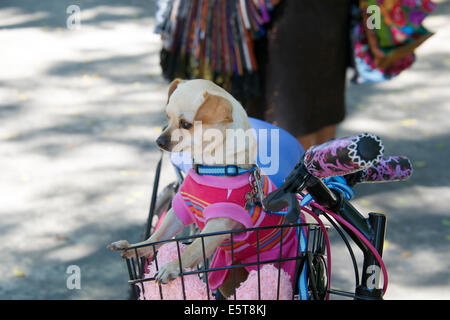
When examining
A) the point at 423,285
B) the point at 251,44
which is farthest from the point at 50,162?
the point at 423,285

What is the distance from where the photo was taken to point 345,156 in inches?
44.6

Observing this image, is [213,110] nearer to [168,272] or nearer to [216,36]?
[168,272]

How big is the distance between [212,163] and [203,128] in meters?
0.10

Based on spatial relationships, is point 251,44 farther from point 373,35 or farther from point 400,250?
point 400,250

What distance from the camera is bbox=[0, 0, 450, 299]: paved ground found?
3.12 m

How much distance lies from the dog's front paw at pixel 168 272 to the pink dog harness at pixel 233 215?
137 millimetres

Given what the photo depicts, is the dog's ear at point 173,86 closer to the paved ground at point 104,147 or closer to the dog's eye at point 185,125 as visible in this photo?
the dog's eye at point 185,125

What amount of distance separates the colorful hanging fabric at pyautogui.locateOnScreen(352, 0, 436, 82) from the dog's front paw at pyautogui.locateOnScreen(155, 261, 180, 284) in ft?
4.62

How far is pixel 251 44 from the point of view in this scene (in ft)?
7.57

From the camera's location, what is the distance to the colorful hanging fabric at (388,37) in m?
2.24

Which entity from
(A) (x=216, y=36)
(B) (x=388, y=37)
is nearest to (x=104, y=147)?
(A) (x=216, y=36)

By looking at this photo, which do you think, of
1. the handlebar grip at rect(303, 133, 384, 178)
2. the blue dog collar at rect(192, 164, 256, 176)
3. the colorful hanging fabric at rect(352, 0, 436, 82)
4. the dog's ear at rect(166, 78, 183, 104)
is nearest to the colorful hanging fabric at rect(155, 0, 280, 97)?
the colorful hanging fabric at rect(352, 0, 436, 82)

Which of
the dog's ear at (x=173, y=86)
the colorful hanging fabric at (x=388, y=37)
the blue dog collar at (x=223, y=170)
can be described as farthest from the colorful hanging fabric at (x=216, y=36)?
the blue dog collar at (x=223, y=170)
